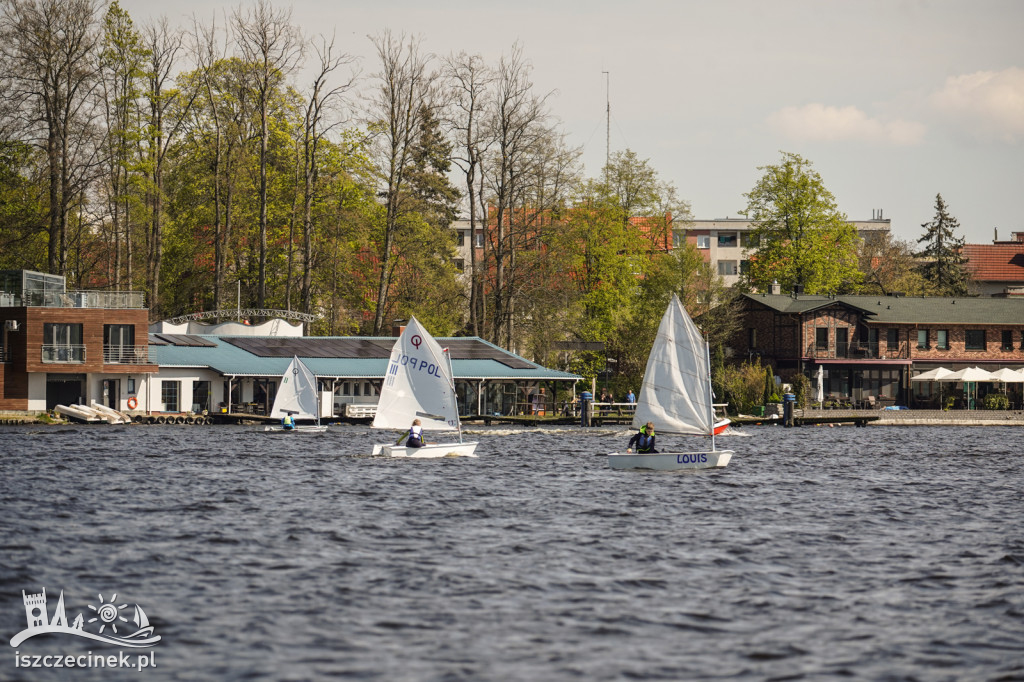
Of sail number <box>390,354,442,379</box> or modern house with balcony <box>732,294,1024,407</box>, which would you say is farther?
modern house with balcony <box>732,294,1024,407</box>

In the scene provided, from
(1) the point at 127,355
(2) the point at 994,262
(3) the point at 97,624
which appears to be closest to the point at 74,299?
(1) the point at 127,355

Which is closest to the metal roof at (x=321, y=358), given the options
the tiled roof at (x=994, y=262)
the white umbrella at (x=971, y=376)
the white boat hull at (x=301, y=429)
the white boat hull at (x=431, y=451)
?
the white boat hull at (x=301, y=429)

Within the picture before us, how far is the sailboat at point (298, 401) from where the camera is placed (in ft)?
192

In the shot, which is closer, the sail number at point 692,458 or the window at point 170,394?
the sail number at point 692,458

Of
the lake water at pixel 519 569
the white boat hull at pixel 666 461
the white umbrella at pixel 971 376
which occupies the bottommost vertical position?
the lake water at pixel 519 569

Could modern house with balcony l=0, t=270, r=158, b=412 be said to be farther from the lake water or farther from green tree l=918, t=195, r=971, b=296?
green tree l=918, t=195, r=971, b=296

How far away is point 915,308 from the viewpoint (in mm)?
94688

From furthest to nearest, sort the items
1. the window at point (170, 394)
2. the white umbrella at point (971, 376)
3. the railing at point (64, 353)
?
the white umbrella at point (971, 376) < the window at point (170, 394) < the railing at point (64, 353)

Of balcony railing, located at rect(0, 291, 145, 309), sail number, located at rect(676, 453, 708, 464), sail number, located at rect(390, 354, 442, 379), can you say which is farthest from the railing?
sail number, located at rect(676, 453, 708, 464)

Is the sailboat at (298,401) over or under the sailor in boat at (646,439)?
over

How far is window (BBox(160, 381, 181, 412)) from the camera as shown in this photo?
68.1 m

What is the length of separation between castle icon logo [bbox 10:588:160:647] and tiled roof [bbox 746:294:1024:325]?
77.9 meters

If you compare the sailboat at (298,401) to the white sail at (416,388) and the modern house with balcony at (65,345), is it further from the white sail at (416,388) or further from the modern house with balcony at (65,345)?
the white sail at (416,388)

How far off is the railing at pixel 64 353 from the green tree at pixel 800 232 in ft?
172
